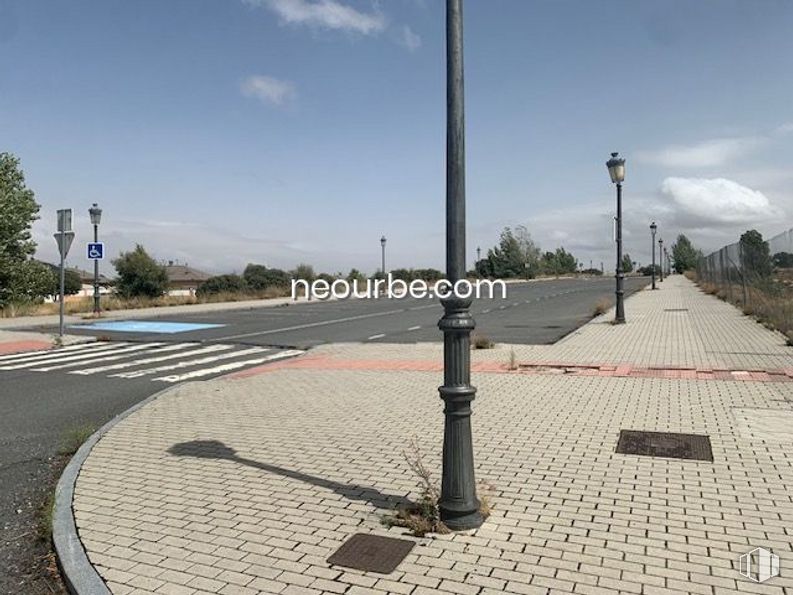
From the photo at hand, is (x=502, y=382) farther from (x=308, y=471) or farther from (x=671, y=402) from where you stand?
(x=308, y=471)

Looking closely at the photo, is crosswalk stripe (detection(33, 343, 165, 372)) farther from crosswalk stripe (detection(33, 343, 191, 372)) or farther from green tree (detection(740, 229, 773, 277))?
green tree (detection(740, 229, 773, 277))

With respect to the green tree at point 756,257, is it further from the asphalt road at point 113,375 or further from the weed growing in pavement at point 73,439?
the weed growing in pavement at point 73,439

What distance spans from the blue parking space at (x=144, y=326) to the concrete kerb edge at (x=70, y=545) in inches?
650

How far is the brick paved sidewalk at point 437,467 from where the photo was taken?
363 centimetres

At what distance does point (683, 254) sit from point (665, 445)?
126 m

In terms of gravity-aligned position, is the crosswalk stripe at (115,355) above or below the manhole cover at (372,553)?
below

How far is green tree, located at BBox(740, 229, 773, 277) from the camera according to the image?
20.1 m

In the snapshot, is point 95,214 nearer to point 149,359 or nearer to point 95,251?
point 95,251

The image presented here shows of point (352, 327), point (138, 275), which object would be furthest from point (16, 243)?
point (352, 327)

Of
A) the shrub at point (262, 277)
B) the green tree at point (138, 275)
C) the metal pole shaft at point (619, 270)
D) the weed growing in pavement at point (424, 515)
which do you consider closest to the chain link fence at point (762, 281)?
the metal pole shaft at point (619, 270)

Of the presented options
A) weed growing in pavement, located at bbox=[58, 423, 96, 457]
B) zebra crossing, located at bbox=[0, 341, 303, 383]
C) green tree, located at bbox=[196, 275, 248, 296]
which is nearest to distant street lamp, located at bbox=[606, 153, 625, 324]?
zebra crossing, located at bbox=[0, 341, 303, 383]

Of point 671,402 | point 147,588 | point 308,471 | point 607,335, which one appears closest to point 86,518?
point 147,588

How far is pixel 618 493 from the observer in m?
4.87

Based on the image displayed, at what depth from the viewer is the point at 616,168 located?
1942 cm
